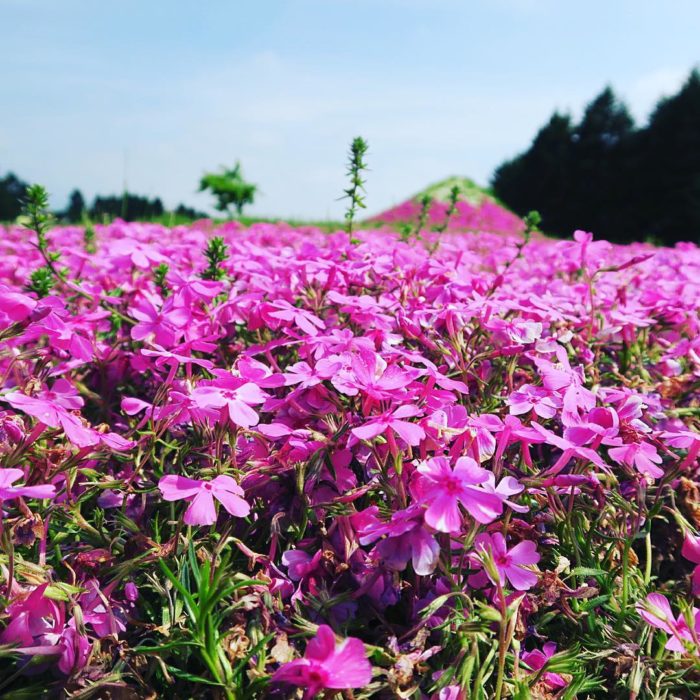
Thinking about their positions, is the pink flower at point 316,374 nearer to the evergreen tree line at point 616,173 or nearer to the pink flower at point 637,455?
the pink flower at point 637,455

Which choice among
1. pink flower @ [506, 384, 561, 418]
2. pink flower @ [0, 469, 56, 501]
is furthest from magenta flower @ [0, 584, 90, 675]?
pink flower @ [506, 384, 561, 418]

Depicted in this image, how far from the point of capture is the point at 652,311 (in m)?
2.15

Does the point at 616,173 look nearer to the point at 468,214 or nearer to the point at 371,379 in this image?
the point at 468,214

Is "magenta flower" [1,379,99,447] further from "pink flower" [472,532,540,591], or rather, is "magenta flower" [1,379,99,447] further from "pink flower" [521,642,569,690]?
"pink flower" [521,642,569,690]

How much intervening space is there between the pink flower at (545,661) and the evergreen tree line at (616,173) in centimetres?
2600

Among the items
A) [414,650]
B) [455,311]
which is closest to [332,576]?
[414,650]

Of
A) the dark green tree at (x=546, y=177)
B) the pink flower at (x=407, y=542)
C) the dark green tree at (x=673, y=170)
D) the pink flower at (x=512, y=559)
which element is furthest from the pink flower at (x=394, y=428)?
the dark green tree at (x=546, y=177)

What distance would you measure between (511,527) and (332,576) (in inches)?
13.9

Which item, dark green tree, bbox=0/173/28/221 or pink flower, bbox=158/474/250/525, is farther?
dark green tree, bbox=0/173/28/221

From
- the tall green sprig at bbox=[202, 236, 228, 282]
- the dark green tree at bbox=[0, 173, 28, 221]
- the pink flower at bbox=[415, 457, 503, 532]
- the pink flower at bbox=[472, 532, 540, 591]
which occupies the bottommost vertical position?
the pink flower at bbox=[472, 532, 540, 591]

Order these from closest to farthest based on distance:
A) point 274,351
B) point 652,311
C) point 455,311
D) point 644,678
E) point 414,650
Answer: point 414,650 < point 644,678 < point 455,311 < point 274,351 < point 652,311

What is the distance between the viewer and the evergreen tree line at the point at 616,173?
25.5 m

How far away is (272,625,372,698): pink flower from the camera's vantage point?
0.90m

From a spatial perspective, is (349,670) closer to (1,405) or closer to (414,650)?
(414,650)
